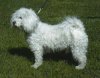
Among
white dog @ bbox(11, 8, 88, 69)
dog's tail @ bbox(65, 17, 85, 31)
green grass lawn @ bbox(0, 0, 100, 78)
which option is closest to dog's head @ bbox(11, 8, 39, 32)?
white dog @ bbox(11, 8, 88, 69)

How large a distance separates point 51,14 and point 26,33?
800 cm

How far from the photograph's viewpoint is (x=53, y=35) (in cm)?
889

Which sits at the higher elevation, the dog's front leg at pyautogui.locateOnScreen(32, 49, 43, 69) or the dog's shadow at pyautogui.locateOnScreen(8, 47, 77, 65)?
the dog's front leg at pyautogui.locateOnScreen(32, 49, 43, 69)

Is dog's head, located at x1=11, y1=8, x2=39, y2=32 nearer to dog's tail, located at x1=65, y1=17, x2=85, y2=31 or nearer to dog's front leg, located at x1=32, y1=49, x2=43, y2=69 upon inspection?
dog's front leg, located at x1=32, y1=49, x2=43, y2=69

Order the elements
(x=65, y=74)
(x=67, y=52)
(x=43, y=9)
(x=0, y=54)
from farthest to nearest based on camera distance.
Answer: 1. (x=43, y=9)
2. (x=0, y=54)
3. (x=67, y=52)
4. (x=65, y=74)

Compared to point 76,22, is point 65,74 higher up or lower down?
lower down

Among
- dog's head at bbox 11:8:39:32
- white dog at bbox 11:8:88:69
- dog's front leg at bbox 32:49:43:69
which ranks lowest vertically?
dog's front leg at bbox 32:49:43:69

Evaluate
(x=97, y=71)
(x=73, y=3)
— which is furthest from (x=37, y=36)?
(x=73, y=3)

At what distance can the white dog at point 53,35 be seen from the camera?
876cm

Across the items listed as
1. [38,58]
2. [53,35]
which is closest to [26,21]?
[53,35]

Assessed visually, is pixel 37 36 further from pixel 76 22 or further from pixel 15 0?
pixel 15 0

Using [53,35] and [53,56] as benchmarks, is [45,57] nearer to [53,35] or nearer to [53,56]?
[53,56]

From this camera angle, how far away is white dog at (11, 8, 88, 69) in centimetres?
876

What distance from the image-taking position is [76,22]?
8.91 metres
